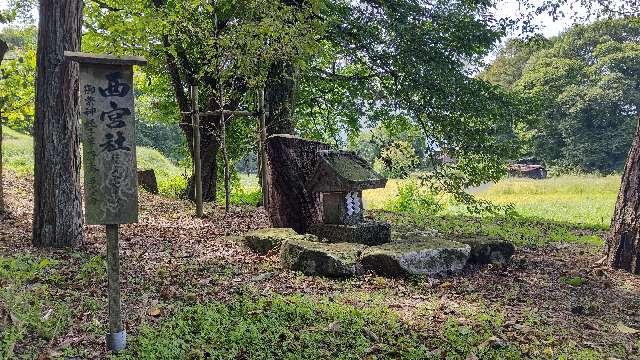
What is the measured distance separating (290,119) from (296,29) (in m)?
1.97

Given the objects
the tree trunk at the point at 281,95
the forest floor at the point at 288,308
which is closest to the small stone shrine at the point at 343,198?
the forest floor at the point at 288,308

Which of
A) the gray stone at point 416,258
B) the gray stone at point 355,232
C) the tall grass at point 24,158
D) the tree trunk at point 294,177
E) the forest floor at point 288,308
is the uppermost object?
the tall grass at point 24,158

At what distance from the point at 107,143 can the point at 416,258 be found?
14.8 ft

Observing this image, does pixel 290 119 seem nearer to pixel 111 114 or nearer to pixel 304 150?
A: pixel 304 150

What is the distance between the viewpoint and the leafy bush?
61.7 ft

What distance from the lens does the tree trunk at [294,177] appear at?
361 inches

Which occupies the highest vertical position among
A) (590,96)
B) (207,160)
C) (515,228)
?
(590,96)

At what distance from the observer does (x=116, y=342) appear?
170 inches

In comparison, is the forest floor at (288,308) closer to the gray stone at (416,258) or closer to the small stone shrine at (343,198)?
the gray stone at (416,258)

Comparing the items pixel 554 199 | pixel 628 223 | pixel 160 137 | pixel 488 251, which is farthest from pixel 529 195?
pixel 160 137

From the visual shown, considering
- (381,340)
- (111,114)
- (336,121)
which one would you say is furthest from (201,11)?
(381,340)

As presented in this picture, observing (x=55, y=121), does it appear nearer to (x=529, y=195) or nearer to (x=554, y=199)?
(x=554, y=199)

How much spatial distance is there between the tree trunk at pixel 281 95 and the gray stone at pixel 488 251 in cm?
487

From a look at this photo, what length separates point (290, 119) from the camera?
11352 mm
